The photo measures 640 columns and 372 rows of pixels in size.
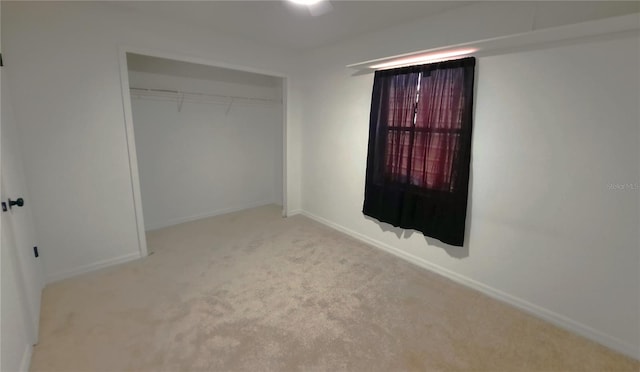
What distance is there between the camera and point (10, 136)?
2.01 metres

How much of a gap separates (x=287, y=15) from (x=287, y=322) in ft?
8.65

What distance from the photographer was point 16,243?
5.82 feet

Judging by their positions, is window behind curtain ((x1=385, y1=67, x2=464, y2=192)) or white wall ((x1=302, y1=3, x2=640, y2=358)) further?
window behind curtain ((x1=385, y1=67, x2=464, y2=192))

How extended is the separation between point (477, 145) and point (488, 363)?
160 cm

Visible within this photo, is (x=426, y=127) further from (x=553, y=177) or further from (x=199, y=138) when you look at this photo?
(x=199, y=138)

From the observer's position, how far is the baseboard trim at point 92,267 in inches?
96.1

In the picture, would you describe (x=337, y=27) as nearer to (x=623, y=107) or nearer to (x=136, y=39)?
(x=136, y=39)

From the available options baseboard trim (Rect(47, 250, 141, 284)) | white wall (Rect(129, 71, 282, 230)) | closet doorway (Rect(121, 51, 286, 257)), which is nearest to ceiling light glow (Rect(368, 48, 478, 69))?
closet doorway (Rect(121, 51, 286, 257))

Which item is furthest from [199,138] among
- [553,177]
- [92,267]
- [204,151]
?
[553,177]

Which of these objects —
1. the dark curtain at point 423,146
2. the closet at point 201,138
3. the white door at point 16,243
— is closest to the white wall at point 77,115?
the white door at point 16,243

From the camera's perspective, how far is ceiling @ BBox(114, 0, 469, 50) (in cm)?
232

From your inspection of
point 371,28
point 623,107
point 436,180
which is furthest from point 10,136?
point 623,107

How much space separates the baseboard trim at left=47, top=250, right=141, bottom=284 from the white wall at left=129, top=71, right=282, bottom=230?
2.93 feet

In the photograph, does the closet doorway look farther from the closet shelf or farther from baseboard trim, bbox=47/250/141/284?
baseboard trim, bbox=47/250/141/284
